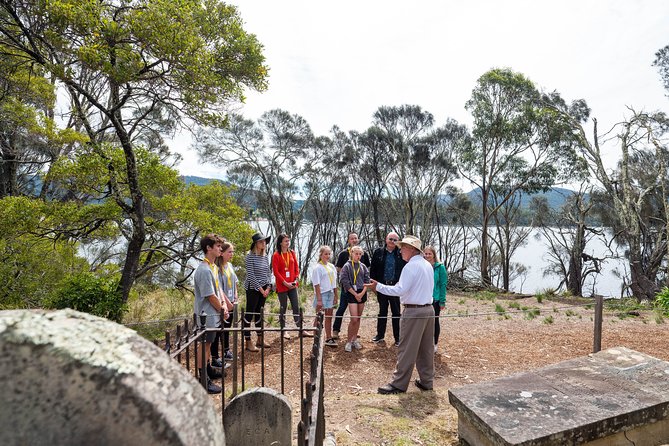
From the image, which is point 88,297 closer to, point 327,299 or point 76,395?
point 327,299

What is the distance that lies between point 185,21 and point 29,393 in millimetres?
6477

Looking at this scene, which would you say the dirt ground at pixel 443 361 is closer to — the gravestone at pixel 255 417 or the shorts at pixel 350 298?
the shorts at pixel 350 298

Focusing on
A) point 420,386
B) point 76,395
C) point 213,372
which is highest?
point 76,395

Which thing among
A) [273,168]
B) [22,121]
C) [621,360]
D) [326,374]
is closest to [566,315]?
[621,360]

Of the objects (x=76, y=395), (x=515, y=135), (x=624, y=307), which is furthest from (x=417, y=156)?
(x=76, y=395)

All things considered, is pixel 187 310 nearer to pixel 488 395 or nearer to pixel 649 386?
pixel 488 395

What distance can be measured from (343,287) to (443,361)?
6.51 feet

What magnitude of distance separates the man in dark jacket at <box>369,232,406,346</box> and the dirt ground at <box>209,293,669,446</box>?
0.31m

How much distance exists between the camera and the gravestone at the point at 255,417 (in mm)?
3250

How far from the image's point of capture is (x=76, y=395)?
1052 millimetres

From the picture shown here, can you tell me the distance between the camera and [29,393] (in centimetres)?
103

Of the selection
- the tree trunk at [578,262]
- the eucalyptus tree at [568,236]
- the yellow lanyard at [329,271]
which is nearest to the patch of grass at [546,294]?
the tree trunk at [578,262]

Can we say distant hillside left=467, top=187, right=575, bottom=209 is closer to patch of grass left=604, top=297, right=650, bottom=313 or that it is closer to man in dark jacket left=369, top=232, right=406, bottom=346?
patch of grass left=604, top=297, right=650, bottom=313

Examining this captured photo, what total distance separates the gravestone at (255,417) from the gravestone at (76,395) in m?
2.34
